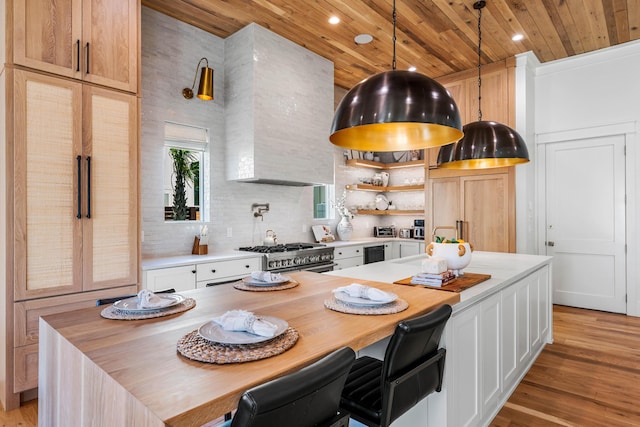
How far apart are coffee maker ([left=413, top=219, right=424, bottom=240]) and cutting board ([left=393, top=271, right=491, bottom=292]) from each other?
3372mm

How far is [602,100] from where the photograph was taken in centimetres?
455

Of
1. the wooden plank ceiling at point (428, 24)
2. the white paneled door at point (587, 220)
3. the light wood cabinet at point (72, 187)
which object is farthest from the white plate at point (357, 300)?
the white paneled door at point (587, 220)

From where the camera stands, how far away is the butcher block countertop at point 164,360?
80 cm


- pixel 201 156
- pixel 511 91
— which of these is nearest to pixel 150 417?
pixel 201 156

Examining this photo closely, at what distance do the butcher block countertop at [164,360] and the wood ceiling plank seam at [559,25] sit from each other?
10.9 feet

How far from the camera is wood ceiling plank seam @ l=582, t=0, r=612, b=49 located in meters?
3.51

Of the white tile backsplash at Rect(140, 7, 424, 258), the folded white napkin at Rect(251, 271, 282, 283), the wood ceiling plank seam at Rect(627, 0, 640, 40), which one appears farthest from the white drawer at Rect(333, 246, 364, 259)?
the wood ceiling plank seam at Rect(627, 0, 640, 40)

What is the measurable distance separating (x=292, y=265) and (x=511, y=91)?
354 cm

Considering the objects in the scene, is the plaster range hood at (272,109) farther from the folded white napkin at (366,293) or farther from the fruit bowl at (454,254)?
the folded white napkin at (366,293)

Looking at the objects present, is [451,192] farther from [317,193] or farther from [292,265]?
[292,265]

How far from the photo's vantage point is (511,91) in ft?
15.5

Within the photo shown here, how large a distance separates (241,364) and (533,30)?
15.1 feet

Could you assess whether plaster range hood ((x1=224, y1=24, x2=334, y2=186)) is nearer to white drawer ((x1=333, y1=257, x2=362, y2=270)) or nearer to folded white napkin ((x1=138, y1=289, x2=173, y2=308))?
white drawer ((x1=333, y1=257, x2=362, y2=270))

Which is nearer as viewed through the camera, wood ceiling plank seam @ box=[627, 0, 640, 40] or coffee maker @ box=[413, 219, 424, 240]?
wood ceiling plank seam @ box=[627, 0, 640, 40]
